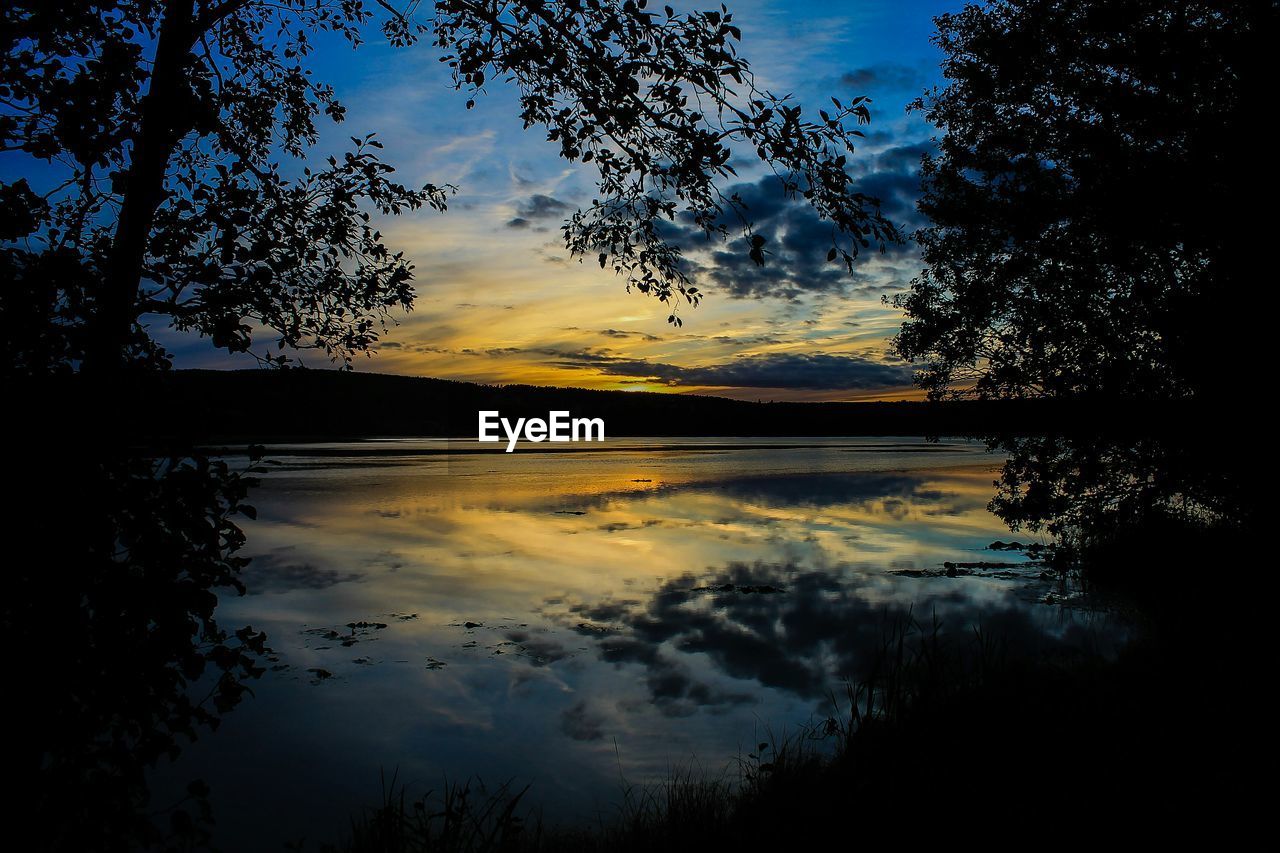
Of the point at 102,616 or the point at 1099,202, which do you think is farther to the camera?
the point at 1099,202

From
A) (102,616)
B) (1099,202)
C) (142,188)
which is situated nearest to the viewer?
(102,616)

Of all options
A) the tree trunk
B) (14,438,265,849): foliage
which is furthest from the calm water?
the tree trunk

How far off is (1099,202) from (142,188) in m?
13.6

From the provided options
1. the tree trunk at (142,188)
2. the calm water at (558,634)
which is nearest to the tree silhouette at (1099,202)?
the calm water at (558,634)

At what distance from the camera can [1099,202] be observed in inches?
500

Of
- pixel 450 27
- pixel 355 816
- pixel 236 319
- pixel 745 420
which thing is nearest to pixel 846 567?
pixel 355 816

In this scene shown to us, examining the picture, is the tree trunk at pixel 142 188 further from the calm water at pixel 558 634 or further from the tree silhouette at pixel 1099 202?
the tree silhouette at pixel 1099 202

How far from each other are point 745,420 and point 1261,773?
15629 centimetres

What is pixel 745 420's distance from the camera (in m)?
161

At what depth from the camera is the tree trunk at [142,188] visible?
468cm

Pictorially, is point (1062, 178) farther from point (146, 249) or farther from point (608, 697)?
point (146, 249)

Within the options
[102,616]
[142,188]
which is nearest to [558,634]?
[102,616]

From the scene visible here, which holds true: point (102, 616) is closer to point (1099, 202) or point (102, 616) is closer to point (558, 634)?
point (558, 634)

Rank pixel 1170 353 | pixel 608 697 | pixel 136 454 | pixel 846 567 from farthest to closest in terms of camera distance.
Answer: pixel 846 567
pixel 1170 353
pixel 608 697
pixel 136 454
